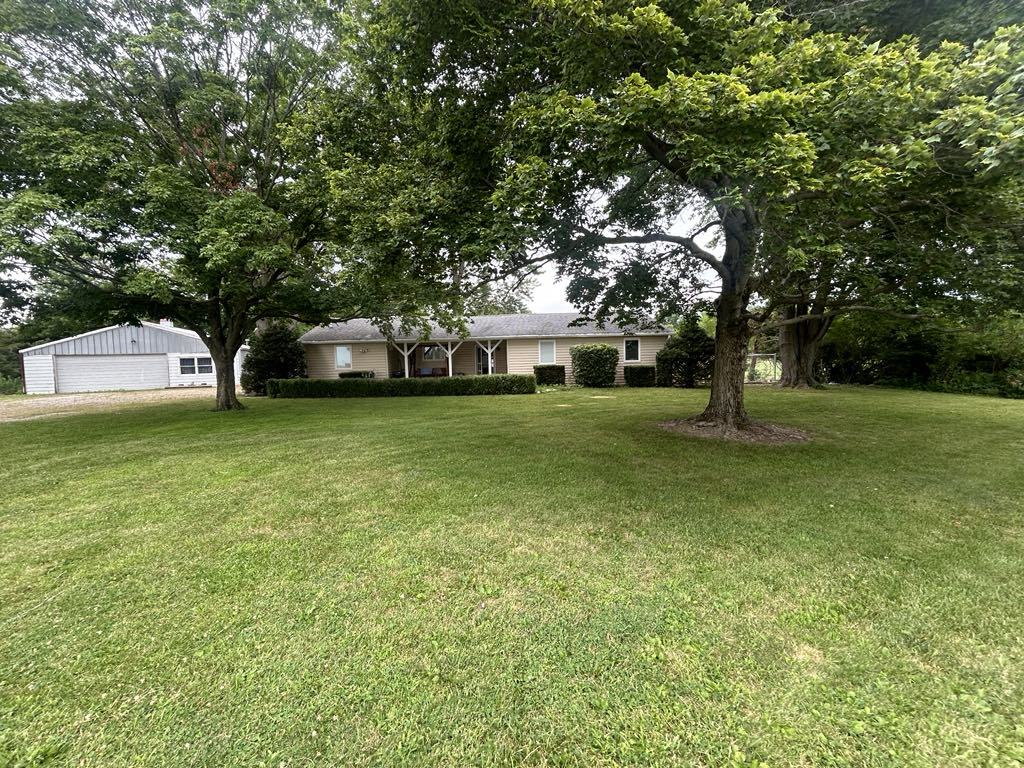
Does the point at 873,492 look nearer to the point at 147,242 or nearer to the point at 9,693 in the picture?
the point at 9,693

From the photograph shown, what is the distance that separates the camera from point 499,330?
67.5 ft

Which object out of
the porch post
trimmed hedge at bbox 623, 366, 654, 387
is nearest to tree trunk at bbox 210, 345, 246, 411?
the porch post

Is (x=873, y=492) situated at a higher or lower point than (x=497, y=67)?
lower

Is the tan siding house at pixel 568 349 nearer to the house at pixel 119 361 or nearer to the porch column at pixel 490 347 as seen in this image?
the porch column at pixel 490 347

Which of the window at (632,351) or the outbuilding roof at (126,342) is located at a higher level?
the outbuilding roof at (126,342)

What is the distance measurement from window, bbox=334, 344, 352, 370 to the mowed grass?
15.4 metres

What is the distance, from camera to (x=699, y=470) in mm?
5656

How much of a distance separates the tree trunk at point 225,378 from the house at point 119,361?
39.4ft

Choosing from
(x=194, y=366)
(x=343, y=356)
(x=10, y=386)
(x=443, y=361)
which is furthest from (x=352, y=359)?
(x=10, y=386)

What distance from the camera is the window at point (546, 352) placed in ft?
65.1

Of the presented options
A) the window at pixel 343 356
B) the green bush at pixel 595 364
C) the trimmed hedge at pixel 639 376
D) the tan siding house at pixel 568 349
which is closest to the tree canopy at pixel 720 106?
the green bush at pixel 595 364

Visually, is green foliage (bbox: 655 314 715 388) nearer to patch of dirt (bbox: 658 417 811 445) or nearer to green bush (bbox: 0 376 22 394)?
patch of dirt (bbox: 658 417 811 445)

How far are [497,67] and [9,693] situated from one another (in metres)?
6.50

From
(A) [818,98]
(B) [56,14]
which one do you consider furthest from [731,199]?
(B) [56,14]
